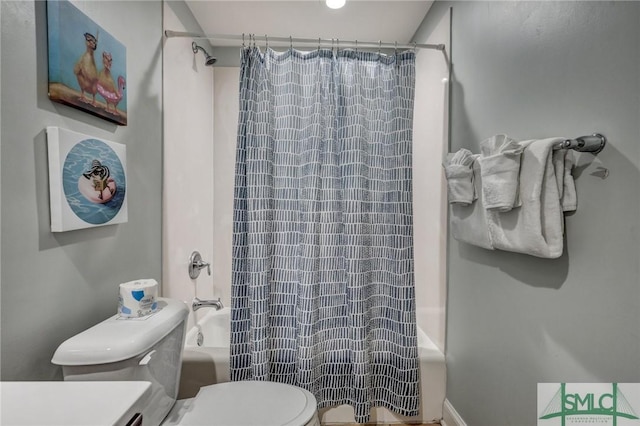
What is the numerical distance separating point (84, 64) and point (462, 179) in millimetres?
1530

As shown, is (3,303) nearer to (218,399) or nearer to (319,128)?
(218,399)

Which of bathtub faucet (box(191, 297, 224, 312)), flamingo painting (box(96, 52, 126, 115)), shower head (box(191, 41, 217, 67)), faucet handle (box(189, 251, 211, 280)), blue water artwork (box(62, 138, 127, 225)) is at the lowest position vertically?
bathtub faucet (box(191, 297, 224, 312))

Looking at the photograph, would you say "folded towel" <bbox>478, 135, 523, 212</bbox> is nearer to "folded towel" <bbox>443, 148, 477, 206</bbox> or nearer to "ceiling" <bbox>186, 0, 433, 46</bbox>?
"folded towel" <bbox>443, 148, 477, 206</bbox>

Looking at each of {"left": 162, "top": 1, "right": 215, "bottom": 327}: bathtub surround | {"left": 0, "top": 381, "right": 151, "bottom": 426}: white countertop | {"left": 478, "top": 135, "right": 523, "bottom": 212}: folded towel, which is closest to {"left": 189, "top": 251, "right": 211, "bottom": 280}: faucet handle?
{"left": 162, "top": 1, "right": 215, "bottom": 327}: bathtub surround

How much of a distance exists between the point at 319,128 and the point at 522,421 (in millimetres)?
1493

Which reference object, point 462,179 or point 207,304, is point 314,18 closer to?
point 462,179

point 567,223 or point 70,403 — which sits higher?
point 567,223

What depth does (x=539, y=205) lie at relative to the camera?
958mm

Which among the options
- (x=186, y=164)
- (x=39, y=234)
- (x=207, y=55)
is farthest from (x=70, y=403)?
(x=207, y=55)

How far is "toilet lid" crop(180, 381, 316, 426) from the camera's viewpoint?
3.73 feet

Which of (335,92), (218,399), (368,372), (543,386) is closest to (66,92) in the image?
(335,92)

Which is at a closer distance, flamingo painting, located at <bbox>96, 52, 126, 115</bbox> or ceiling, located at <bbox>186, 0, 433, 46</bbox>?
flamingo painting, located at <bbox>96, 52, 126, 115</bbox>

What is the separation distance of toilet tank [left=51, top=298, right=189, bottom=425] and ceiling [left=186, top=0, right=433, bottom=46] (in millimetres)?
1829

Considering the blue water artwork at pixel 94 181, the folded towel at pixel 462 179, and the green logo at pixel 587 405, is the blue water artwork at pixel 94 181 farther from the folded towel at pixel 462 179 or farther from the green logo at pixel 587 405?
the green logo at pixel 587 405
